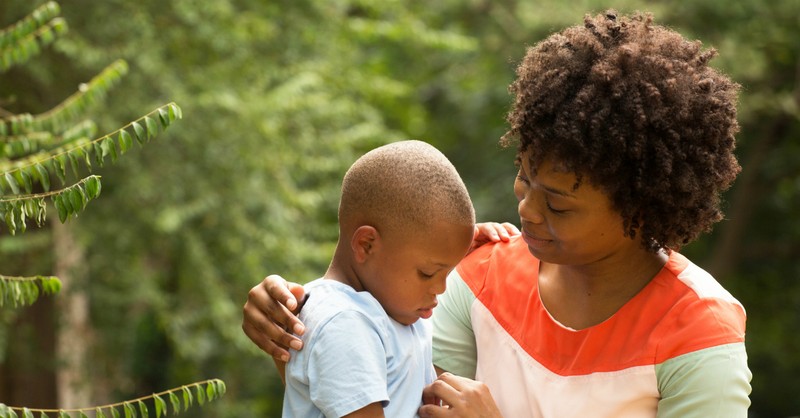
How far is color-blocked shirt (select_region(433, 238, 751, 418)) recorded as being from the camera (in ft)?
7.28

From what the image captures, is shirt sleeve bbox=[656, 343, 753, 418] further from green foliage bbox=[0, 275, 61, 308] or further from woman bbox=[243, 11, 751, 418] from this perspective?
green foliage bbox=[0, 275, 61, 308]

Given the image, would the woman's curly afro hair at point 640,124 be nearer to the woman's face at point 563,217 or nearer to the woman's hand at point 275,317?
the woman's face at point 563,217

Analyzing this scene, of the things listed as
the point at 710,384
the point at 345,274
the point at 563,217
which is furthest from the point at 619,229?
the point at 345,274

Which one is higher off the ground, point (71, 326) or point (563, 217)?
point (563, 217)

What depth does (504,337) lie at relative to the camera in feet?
8.56

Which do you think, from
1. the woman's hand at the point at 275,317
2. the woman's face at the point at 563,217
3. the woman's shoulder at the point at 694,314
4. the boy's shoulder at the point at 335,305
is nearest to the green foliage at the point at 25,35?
the woman's hand at the point at 275,317

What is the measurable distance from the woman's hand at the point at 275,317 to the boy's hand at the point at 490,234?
2.32 ft

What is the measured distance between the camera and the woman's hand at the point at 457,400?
232 cm

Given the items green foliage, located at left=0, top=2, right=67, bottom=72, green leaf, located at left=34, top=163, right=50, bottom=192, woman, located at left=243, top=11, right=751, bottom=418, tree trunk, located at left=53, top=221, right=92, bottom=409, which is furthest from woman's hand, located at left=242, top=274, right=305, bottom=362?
tree trunk, located at left=53, top=221, right=92, bottom=409

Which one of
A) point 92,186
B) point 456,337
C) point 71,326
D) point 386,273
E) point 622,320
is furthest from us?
point 71,326

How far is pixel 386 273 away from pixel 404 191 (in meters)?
0.19

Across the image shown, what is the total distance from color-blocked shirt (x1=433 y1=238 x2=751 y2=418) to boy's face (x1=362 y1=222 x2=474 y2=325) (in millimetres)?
365

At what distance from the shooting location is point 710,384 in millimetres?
2189

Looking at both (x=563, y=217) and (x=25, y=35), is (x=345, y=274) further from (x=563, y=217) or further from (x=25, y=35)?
(x=25, y=35)
